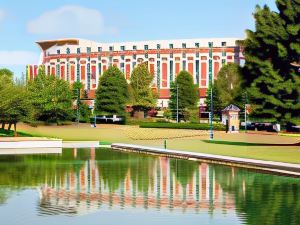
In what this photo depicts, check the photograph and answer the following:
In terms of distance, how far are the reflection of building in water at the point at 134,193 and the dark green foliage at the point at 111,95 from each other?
251 ft

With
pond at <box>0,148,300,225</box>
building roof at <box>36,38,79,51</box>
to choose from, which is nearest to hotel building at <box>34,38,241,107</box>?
building roof at <box>36,38,79,51</box>

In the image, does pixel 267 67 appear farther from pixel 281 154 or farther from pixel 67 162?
pixel 67 162

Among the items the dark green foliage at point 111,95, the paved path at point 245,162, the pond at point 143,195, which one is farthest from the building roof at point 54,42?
the pond at point 143,195

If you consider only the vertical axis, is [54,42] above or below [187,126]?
above

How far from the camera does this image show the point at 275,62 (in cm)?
5334

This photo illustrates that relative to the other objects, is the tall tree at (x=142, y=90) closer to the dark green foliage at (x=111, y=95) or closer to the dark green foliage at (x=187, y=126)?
the dark green foliage at (x=111, y=95)

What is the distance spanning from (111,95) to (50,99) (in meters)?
13.6

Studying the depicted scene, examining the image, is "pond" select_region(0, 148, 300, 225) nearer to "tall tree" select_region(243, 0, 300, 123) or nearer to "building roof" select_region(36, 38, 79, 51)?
"tall tree" select_region(243, 0, 300, 123)

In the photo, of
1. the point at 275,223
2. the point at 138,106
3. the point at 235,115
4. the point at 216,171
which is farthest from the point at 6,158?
the point at 138,106

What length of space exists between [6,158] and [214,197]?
2285 centimetres

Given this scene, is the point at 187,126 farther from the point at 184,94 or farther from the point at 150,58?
the point at 150,58

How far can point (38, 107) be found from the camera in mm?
99688

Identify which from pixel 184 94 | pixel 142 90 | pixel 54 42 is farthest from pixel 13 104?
pixel 54 42

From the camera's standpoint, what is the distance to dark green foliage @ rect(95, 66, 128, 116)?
108 meters
